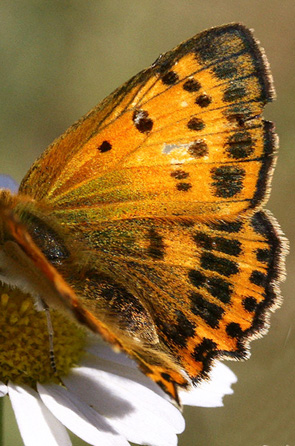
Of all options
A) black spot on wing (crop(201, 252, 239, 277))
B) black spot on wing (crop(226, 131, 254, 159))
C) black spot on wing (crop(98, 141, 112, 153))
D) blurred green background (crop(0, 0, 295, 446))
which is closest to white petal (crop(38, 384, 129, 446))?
black spot on wing (crop(201, 252, 239, 277))

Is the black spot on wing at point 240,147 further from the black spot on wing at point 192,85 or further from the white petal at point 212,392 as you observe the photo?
the white petal at point 212,392

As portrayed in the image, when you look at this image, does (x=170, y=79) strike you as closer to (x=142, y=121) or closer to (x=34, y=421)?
(x=142, y=121)

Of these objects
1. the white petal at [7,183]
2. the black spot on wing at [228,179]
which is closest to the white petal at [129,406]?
the black spot on wing at [228,179]

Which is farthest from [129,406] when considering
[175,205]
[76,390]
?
[175,205]

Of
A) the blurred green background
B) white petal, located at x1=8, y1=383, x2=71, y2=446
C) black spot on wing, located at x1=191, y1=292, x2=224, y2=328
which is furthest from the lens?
the blurred green background

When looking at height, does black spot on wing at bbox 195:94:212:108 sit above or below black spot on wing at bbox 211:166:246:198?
above

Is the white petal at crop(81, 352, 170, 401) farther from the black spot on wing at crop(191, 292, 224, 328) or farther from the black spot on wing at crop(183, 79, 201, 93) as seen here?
the black spot on wing at crop(183, 79, 201, 93)

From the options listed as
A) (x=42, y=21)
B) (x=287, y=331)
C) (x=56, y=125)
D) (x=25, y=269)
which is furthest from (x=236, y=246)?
(x=42, y=21)

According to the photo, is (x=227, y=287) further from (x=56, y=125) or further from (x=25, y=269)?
(x=56, y=125)
